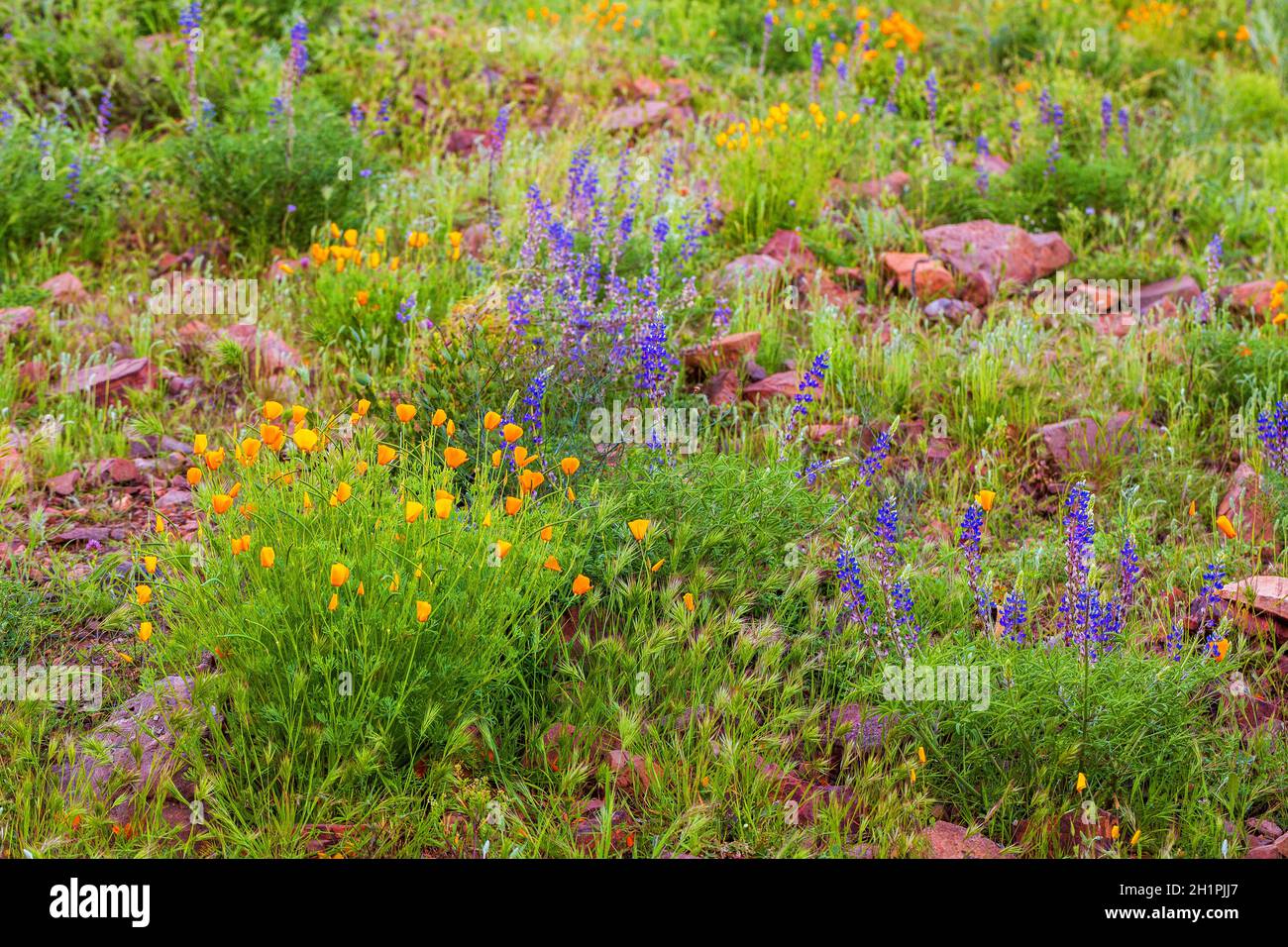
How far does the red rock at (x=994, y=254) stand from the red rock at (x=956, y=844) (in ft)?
11.4

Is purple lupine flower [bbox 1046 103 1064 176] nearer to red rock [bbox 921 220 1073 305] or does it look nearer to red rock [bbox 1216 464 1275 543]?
red rock [bbox 921 220 1073 305]

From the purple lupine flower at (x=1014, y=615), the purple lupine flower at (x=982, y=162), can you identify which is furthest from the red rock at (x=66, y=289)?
the purple lupine flower at (x=982, y=162)

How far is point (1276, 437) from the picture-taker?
4.30m

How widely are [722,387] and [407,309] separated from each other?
4.40 ft

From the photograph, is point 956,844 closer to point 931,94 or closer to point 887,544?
point 887,544

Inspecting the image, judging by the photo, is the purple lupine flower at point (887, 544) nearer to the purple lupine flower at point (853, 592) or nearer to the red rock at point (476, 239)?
the purple lupine flower at point (853, 592)

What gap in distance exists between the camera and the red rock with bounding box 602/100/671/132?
7.79 metres

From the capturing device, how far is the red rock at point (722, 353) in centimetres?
530

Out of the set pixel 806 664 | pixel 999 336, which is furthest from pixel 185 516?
pixel 999 336

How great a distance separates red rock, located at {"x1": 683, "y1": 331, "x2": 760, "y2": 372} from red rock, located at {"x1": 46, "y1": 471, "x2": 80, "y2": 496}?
2.35m

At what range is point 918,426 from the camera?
505cm

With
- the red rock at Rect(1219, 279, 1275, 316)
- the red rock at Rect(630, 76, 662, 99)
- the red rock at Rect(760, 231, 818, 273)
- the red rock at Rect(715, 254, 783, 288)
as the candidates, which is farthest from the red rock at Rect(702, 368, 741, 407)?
the red rock at Rect(630, 76, 662, 99)

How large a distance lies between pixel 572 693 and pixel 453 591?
49 centimetres
